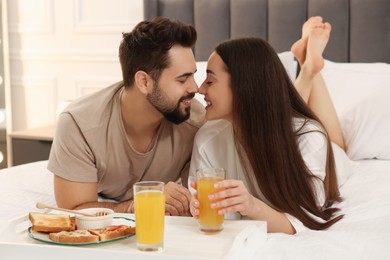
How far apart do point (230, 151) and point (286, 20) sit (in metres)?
1.42

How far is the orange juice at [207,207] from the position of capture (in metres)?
1.41

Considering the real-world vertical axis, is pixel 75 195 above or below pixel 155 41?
below

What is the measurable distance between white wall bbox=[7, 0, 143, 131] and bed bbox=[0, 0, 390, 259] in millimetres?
390

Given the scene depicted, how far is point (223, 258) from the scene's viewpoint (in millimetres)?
1180

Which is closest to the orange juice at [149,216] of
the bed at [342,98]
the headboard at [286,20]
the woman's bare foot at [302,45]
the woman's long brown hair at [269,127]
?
the bed at [342,98]

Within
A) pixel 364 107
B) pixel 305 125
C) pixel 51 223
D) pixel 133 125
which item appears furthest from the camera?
pixel 364 107

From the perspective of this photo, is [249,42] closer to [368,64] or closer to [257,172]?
[257,172]

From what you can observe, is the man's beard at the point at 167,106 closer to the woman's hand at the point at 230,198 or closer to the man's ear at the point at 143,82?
the man's ear at the point at 143,82

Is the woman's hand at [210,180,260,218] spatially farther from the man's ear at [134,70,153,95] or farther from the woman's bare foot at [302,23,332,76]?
the woman's bare foot at [302,23,332,76]

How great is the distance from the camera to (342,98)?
107 inches

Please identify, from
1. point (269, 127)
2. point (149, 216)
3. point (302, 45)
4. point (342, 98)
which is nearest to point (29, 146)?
point (302, 45)

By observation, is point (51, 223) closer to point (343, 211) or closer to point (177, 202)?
point (177, 202)

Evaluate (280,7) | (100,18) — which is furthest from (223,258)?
(100,18)

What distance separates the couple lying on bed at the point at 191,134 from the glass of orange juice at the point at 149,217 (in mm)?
365
